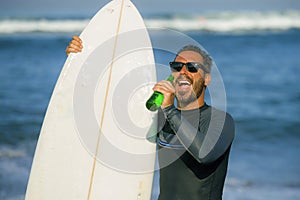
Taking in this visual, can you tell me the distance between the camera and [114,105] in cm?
363

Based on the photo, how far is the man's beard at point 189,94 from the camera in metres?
2.95

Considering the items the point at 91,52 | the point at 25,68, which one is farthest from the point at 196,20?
the point at 91,52

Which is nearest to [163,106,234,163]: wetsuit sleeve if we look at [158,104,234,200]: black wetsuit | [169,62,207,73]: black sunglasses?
[158,104,234,200]: black wetsuit

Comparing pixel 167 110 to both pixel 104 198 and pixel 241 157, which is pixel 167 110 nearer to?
pixel 104 198

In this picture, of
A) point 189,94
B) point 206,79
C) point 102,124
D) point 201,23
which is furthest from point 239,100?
point 201,23

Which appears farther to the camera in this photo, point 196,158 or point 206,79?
point 206,79

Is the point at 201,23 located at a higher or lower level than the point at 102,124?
higher

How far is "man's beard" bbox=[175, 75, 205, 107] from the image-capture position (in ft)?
9.69

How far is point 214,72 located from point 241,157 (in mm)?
4302

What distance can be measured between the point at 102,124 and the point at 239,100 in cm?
723

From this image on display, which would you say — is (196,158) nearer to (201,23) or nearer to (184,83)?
(184,83)

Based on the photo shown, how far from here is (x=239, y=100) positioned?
10.6 metres

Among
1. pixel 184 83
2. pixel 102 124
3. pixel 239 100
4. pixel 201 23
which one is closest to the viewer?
pixel 184 83

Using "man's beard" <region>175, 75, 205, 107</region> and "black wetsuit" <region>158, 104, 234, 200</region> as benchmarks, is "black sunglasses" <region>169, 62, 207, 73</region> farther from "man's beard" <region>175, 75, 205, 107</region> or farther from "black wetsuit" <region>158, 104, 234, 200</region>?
"black wetsuit" <region>158, 104, 234, 200</region>
